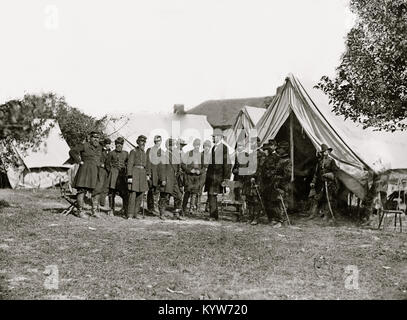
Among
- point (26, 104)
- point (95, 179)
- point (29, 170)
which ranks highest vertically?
point (26, 104)

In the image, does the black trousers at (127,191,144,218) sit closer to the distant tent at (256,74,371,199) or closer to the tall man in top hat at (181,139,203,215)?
the tall man in top hat at (181,139,203,215)

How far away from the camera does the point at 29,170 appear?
29047mm

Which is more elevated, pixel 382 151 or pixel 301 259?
pixel 382 151

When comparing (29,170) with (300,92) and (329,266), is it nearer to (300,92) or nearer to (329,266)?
(300,92)

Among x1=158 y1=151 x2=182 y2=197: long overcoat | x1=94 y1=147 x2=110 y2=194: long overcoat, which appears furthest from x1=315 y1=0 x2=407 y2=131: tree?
x1=94 y1=147 x2=110 y2=194: long overcoat

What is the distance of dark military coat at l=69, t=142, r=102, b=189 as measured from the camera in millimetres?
11656

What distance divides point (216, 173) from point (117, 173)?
245 cm

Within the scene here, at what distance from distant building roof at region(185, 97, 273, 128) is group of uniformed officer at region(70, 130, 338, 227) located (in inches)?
1728

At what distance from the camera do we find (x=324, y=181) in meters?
12.4

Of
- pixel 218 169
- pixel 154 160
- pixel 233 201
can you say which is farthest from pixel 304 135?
pixel 154 160

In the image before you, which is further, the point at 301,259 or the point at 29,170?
the point at 29,170
